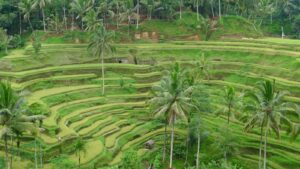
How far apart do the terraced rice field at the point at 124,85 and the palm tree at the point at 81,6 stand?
22.1 feet

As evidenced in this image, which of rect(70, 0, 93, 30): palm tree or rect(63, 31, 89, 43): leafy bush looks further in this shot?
rect(70, 0, 93, 30): palm tree

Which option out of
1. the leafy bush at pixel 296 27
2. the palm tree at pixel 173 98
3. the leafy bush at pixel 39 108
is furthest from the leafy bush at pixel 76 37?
the leafy bush at pixel 296 27

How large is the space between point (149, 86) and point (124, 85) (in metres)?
3.22

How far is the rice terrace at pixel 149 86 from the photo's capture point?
37.9 m

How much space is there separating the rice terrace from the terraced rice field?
0.47 feet

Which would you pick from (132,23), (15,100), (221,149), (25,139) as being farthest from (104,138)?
(132,23)

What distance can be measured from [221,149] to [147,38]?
37.1 metres

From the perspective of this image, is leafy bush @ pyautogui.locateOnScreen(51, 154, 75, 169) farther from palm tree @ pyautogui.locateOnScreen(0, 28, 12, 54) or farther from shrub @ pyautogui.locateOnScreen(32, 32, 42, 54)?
palm tree @ pyautogui.locateOnScreen(0, 28, 12, 54)

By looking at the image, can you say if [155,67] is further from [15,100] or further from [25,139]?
[15,100]

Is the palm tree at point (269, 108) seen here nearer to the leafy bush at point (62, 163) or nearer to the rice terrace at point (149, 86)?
the rice terrace at point (149, 86)

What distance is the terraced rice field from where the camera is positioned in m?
41.5

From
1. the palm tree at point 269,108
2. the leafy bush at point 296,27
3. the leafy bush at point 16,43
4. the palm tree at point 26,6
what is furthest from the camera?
the leafy bush at point 296,27

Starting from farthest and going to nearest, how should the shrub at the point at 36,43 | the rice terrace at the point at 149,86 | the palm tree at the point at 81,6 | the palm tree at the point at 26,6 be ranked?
the palm tree at the point at 81,6
the palm tree at the point at 26,6
the shrub at the point at 36,43
the rice terrace at the point at 149,86

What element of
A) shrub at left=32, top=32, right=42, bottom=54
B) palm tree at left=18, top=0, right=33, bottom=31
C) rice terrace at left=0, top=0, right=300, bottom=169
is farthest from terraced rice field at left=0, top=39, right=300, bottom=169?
palm tree at left=18, top=0, right=33, bottom=31
